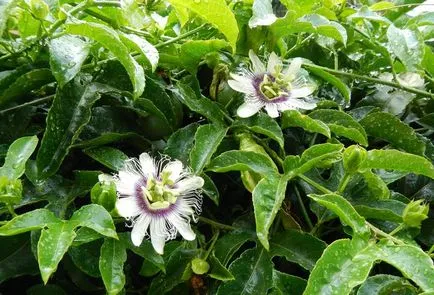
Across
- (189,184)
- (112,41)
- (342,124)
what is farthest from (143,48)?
(342,124)

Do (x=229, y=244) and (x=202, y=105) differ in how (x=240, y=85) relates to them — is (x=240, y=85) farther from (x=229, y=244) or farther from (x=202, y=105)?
(x=229, y=244)

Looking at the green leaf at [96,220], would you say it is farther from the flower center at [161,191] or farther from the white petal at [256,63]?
the white petal at [256,63]

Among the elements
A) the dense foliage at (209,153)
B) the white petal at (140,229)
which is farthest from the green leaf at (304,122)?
the white petal at (140,229)

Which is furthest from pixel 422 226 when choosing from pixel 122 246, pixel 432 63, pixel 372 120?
pixel 122 246

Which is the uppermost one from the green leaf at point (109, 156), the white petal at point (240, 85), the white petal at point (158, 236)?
the white petal at point (240, 85)

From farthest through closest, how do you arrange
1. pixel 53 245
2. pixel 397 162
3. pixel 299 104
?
pixel 299 104 → pixel 397 162 → pixel 53 245

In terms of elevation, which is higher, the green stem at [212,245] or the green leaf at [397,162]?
the green leaf at [397,162]

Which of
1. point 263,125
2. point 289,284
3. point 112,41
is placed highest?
point 112,41
